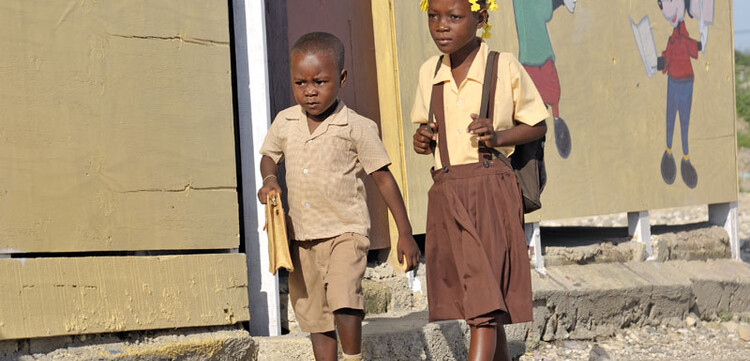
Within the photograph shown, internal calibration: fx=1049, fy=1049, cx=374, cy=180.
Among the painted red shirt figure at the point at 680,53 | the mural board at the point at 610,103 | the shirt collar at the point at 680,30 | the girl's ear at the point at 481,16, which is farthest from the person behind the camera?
the shirt collar at the point at 680,30

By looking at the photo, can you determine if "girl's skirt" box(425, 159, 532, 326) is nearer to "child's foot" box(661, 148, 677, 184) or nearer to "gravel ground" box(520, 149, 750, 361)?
"gravel ground" box(520, 149, 750, 361)

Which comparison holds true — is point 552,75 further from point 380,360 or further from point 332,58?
point 332,58

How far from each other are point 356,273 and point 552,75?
3452 millimetres

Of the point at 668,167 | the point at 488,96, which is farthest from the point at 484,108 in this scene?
the point at 668,167

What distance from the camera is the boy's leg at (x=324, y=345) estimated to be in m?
4.17

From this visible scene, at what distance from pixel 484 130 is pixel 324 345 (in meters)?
1.08

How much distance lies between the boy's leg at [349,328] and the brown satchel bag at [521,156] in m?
0.75

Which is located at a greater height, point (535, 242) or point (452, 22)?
point (452, 22)

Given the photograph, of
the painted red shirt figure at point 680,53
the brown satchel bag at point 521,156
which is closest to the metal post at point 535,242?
the painted red shirt figure at point 680,53

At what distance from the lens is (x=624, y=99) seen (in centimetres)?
773

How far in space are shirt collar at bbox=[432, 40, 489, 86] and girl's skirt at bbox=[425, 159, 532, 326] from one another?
0.34 m

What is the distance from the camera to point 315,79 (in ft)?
13.2

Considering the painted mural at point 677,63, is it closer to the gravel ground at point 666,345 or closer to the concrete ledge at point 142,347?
the gravel ground at point 666,345

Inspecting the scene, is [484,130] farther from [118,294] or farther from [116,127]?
[118,294]
